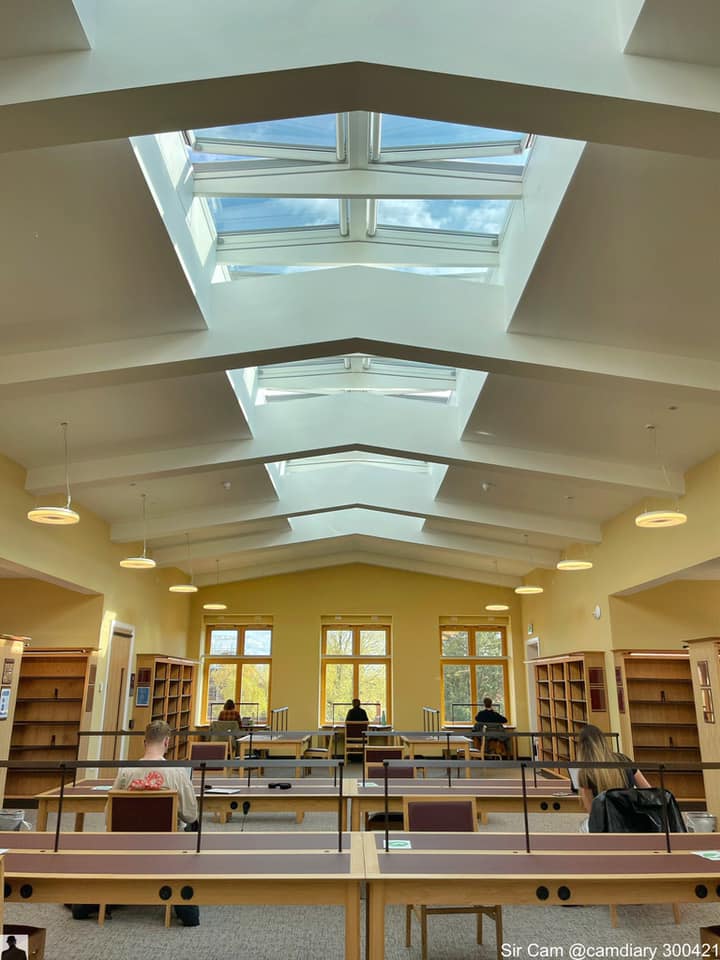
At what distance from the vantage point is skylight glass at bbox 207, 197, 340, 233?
5.29 metres

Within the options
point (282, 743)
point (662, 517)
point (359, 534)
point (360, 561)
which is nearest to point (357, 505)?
point (359, 534)

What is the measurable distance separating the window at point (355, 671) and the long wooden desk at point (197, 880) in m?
11.7

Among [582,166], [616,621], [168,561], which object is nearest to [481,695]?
[616,621]

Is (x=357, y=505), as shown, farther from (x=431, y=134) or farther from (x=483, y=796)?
(x=431, y=134)

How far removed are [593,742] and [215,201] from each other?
459 centimetres

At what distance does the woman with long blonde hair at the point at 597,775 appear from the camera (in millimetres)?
4348

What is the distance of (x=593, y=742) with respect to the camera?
438 cm

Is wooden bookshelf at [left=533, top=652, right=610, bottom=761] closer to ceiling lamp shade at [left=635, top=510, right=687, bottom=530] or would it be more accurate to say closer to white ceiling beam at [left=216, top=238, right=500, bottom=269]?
ceiling lamp shade at [left=635, top=510, right=687, bottom=530]

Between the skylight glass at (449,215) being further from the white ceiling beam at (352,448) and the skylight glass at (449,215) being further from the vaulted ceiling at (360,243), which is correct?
the white ceiling beam at (352,448)

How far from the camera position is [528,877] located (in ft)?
8.93

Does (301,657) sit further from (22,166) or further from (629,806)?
(22,166)

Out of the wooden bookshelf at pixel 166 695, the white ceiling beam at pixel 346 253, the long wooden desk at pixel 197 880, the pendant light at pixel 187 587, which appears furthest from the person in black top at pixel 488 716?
the long wooden desk at pixel 197 880

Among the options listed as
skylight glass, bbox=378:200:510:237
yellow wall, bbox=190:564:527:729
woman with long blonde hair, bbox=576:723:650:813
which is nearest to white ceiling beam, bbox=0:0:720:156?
skylight glass, bbox=378:200:510:237

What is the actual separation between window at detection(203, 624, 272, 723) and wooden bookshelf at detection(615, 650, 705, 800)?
758 centimetres
